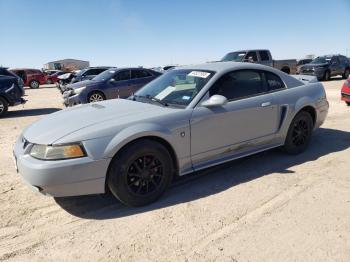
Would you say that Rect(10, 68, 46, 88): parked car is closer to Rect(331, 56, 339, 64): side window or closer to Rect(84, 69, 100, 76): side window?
Rect(84, 69, 100, 76): side window

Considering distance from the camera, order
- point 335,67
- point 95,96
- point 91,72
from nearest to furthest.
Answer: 1. point 95,96
2. point 91,72
3. point 335,67

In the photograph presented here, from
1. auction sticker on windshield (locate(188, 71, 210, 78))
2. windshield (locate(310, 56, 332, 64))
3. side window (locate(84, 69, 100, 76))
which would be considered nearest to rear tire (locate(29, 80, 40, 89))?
side window (locate(84, 69, 100, 76))

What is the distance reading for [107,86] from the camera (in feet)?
38.9

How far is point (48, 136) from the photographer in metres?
3.61

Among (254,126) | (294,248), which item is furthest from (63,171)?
(254,126)

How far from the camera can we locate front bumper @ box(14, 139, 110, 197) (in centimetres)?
338

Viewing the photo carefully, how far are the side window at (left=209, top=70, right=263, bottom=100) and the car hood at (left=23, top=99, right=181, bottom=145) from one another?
0.78m

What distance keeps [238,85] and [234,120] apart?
0.56m

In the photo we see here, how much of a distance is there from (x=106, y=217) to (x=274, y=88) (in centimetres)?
308

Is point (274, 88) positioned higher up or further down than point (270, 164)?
higher up

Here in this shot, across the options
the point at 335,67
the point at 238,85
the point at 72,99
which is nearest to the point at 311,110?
the point at 238,85

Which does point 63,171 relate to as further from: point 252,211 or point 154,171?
point 252,211

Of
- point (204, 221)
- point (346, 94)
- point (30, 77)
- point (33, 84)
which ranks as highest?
point (346, 94)

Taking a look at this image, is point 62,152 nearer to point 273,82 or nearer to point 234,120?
point 234,120
